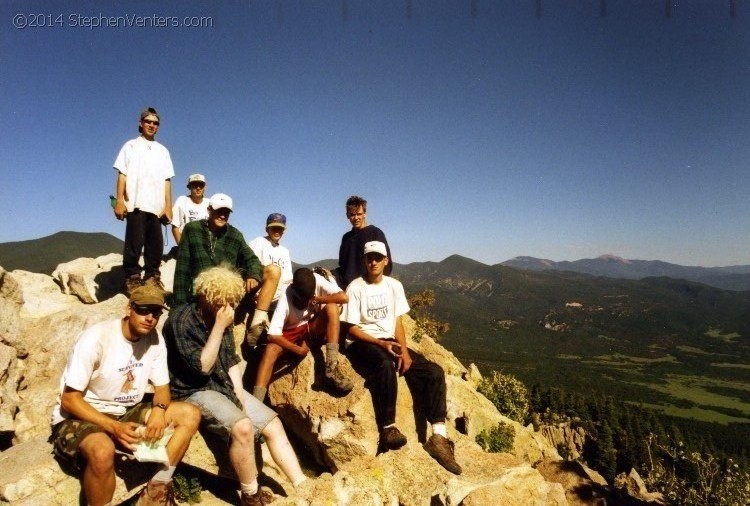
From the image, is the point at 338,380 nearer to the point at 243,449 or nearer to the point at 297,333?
the point at 297,333

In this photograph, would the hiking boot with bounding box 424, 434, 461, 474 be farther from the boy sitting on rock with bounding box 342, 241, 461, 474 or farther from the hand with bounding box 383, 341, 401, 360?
the hand with bounding box 383, 341, 401, 360

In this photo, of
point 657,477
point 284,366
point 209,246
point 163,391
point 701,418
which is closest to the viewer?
point 163,391

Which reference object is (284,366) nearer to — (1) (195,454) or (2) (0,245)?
(1) (195,454)

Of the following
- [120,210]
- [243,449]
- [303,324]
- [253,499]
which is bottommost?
[253,499]

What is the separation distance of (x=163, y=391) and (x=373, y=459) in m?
3.53

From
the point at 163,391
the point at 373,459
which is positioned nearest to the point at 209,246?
the point at 163,391

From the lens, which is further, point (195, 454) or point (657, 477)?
point (657, 477)

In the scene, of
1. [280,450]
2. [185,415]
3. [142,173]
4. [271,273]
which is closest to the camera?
[185,415]

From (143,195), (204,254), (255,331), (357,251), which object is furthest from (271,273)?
(143,195)

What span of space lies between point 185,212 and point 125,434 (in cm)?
647

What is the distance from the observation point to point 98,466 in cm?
419

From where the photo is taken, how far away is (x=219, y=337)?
5.16m

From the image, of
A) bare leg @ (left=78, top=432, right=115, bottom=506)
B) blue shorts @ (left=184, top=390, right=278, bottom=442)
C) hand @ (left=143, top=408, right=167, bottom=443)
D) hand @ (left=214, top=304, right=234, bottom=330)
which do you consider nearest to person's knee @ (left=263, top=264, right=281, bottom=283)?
hand @ (left=214, top=304, right=234, bottom=330)

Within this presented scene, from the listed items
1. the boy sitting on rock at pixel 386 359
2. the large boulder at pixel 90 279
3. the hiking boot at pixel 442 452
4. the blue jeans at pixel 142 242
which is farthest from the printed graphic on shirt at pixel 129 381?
the large boulder at pixel 90 279
